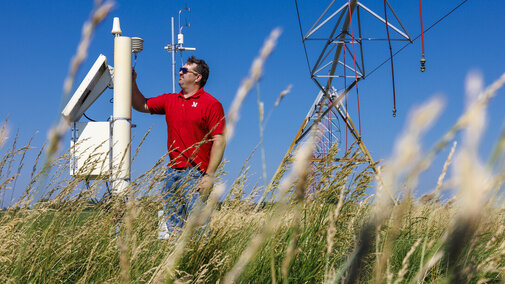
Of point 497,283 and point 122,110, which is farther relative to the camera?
point 122,110

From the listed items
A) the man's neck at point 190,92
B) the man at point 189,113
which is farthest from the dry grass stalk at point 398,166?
the man's neck at point 190,92

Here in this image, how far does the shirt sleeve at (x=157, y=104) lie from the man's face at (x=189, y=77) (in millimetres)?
272

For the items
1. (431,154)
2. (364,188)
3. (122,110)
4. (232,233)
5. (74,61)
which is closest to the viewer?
(431,154)

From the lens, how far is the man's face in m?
4.66

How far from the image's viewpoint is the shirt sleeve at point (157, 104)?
15.7 feet

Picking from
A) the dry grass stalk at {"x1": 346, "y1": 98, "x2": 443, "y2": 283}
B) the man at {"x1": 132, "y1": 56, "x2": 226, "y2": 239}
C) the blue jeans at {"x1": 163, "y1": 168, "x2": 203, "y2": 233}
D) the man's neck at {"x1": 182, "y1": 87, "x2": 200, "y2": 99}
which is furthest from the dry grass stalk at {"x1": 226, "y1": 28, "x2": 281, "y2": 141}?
the man's neck at {"x1": 182, "y1": 87, "x2": 200, "y2": 99}

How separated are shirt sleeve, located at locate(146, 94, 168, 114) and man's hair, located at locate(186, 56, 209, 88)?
1.37 feet

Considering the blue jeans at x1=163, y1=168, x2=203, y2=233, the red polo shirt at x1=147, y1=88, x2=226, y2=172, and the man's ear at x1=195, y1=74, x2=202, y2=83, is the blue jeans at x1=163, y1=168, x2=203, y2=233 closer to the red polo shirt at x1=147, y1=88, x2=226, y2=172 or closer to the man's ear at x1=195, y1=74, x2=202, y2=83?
the red polo shirt at x1=147, y1=88, x2=226, y2=172

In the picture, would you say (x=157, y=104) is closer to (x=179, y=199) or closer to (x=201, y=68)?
(x=201, y=68)

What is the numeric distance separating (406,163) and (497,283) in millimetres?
3209

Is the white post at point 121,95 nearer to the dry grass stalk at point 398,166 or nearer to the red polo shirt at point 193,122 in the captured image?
the red polo shirt at point 193,122

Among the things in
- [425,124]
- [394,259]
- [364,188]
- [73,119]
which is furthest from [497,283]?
[73,119]

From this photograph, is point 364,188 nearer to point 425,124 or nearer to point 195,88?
point 195,88

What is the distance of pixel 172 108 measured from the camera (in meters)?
4.57
